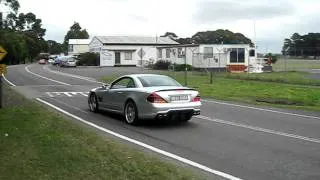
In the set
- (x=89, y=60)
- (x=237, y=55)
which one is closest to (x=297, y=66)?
(x=237, y=55)

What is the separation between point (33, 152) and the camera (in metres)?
9.20

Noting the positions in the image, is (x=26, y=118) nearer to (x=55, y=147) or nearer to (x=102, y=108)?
(x=102, y=108)

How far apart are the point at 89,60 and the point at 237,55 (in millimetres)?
37686

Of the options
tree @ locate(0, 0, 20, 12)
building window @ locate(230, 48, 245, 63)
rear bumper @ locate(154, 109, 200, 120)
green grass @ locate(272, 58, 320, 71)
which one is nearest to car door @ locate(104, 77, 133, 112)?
rear bumper @ locate(154, 109, 200, 120)

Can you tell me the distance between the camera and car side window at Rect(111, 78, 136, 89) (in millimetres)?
15210

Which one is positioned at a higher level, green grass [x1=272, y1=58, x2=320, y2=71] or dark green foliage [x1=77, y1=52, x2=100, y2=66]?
dark green foliage [x1=77, y1=52, x2=100, y2=66]

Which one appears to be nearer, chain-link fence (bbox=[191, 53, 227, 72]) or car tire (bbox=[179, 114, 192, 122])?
car tire (bbox=[179, 114, 192, 122])

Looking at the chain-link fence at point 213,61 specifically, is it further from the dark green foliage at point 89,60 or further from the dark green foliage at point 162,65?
the dark green foliage at point 89,60

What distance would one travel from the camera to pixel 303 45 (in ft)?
363

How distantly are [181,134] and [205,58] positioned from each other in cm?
4505

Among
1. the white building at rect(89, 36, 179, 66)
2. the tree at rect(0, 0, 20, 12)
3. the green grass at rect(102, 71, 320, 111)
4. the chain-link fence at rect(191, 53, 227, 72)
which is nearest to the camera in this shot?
the green grass at rect(102, 71, 320, 111)

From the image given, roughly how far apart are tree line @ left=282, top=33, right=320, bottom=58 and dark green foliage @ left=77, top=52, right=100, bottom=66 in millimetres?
32532

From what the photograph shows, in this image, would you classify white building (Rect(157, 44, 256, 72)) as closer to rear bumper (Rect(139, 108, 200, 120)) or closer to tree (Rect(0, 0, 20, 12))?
tree (Rect(0, 0, 20, 12))

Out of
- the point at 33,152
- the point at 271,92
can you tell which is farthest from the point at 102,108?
the point at 271,92
